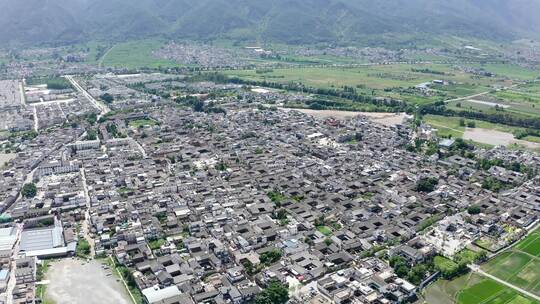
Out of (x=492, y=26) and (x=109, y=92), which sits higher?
(x=492, y=26)

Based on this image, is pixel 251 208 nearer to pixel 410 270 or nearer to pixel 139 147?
pixel 410 270

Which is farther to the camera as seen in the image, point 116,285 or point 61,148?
point 61,148

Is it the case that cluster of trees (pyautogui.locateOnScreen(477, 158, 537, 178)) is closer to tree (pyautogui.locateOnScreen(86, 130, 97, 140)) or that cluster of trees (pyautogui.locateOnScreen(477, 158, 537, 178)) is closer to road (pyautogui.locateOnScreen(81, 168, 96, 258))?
road (pyautogui.locateOnScreen(81, 168, 96, 258))

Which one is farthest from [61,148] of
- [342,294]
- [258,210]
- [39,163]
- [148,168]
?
[342,294]

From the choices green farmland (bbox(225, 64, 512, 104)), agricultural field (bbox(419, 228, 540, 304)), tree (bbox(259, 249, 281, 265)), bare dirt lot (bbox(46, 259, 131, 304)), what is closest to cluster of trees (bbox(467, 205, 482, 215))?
agricultural field (bbox(419, 228, 540, 304))

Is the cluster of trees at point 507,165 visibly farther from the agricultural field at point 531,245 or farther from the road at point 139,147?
the road at point 139,147

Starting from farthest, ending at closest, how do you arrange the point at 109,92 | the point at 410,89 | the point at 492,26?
the point at 492,26 < the point at 410,89 < the point at 109,92

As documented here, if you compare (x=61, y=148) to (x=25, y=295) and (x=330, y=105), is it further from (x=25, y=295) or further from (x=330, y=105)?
(x=330, y=105)
